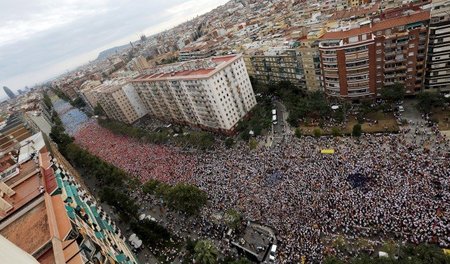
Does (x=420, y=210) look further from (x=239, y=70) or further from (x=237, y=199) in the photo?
(x=239, y=70)

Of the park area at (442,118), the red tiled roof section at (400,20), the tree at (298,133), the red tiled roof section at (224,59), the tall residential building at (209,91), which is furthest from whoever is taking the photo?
the red tiled roof section at (224,59)

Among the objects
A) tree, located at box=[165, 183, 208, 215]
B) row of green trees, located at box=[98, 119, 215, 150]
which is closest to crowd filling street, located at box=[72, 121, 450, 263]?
tree, located at box=[165, 183, 208, 215]

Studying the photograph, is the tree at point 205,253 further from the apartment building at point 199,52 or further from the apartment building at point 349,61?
the apartment building at point 199,52

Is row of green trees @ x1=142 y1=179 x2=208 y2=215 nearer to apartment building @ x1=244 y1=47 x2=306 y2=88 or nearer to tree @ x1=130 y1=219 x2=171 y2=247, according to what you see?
tree @ x1=130 y1=219 x2=171 y2=247

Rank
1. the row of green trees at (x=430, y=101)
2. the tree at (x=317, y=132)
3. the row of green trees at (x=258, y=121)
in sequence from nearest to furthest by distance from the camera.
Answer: the row of green trees at (x=430, y=101)
the tree at (x=317, y=132)
the row of green trees at (x=258, y=121)

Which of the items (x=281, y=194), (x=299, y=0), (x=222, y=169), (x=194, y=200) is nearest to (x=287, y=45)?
(x=222, y=169)

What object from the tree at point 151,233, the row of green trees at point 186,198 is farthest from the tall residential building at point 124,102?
the tree at point 151,233
